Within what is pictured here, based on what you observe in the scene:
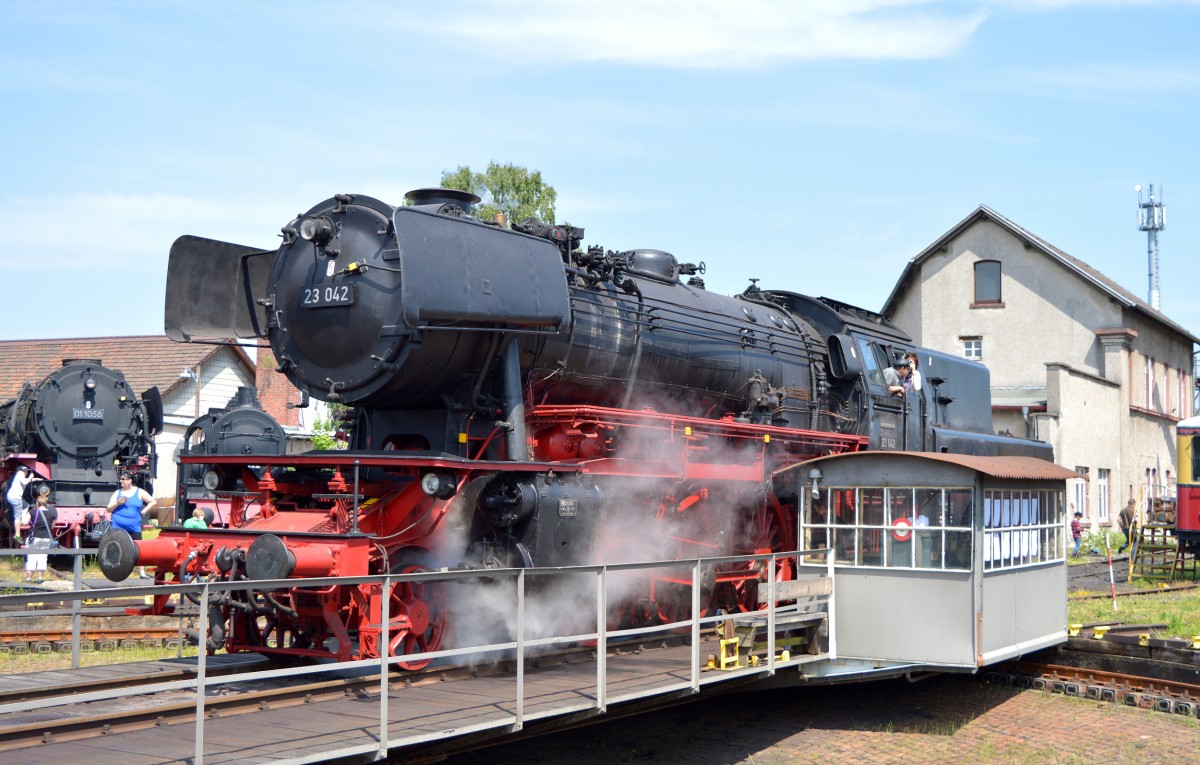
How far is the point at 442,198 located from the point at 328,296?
1.51 m

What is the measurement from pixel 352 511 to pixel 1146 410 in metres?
34.9

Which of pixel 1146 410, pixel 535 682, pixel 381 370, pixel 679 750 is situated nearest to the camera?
pixel 535 682

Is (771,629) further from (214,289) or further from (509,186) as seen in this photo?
(509,186)

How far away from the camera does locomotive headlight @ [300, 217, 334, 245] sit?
9.80 meters

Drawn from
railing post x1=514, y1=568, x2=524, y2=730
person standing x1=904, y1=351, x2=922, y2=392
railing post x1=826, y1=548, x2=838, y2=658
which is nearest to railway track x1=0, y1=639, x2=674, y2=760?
railing post x1=514, y1=568, x2=524, y2=730

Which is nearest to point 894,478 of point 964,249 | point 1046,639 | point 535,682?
point 1046,639

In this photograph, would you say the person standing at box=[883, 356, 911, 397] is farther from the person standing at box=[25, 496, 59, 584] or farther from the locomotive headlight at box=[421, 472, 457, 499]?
the person standing at box=[25, 496, 59, 584]

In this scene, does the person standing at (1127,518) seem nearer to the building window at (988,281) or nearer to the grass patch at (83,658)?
the building window at (988,281)

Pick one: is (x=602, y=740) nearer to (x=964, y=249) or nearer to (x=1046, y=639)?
(x=1046, y=639)

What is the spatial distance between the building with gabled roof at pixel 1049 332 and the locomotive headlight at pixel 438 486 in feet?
89.2

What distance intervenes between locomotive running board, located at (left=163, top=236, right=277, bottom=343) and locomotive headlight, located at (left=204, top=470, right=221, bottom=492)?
134cm

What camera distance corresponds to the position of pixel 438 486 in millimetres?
8930

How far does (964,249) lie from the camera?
37812mm

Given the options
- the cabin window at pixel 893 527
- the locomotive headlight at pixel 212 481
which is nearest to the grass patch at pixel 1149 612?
the cabin window at pixel 893 527
